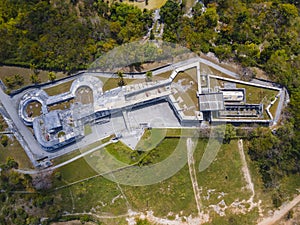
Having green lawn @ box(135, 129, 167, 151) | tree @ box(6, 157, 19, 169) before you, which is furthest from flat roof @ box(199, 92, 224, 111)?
tree @ box(6, 157, 19, 169)

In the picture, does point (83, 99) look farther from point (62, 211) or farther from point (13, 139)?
point (62, 211)

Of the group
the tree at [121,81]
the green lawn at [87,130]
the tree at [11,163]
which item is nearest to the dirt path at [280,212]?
the green lawn at [87,130]

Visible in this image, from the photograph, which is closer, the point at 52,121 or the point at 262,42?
the point at 52,121

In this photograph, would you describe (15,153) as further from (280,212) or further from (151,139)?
(280,212)

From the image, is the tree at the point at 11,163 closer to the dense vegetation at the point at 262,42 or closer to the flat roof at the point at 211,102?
the flat roof at the point at 211,102

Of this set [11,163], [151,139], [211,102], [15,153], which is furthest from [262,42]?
[11,163]

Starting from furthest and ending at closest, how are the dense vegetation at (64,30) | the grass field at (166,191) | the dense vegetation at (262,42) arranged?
the dense vegetation at (64,30), the dense vegetation at (262,42), the grass field at (166,191)

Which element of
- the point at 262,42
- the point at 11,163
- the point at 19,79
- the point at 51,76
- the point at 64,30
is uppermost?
the point at 64,30
